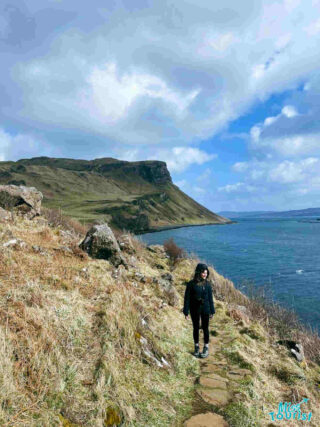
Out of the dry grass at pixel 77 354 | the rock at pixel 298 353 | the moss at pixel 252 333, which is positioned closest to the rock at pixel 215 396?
the dry grass at pixel 77 354

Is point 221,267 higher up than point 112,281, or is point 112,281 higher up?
point 112,281

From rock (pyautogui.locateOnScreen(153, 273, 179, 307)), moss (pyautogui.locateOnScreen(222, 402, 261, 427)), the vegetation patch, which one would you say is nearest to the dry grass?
moss (pyautogui.locateOnScreen(222, 402, 261, 427))

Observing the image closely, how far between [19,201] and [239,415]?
1546cm

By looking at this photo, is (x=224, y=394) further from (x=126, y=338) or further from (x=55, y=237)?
(x=55, y=237)

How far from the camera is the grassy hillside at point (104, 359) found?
13.7 ft

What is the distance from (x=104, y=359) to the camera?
520 centimetres

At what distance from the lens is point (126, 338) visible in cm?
607

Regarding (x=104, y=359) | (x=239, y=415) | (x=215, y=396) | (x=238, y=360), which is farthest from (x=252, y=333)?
(x=104, y=359)

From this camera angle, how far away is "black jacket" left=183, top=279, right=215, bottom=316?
7438mm

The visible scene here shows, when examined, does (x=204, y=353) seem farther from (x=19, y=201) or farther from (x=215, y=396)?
(x=19, y=201)

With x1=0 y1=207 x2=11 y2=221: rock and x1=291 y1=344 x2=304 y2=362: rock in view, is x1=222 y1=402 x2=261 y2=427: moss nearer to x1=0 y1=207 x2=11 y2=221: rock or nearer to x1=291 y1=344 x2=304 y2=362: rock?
x1=291 y1=344 x2=304 y2=362: rock

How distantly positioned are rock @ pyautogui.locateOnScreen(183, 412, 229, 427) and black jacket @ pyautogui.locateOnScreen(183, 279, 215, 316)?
2.60 metres

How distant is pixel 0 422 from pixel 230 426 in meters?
3.87

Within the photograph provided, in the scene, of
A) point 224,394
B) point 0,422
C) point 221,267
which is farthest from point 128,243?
point 221,267
